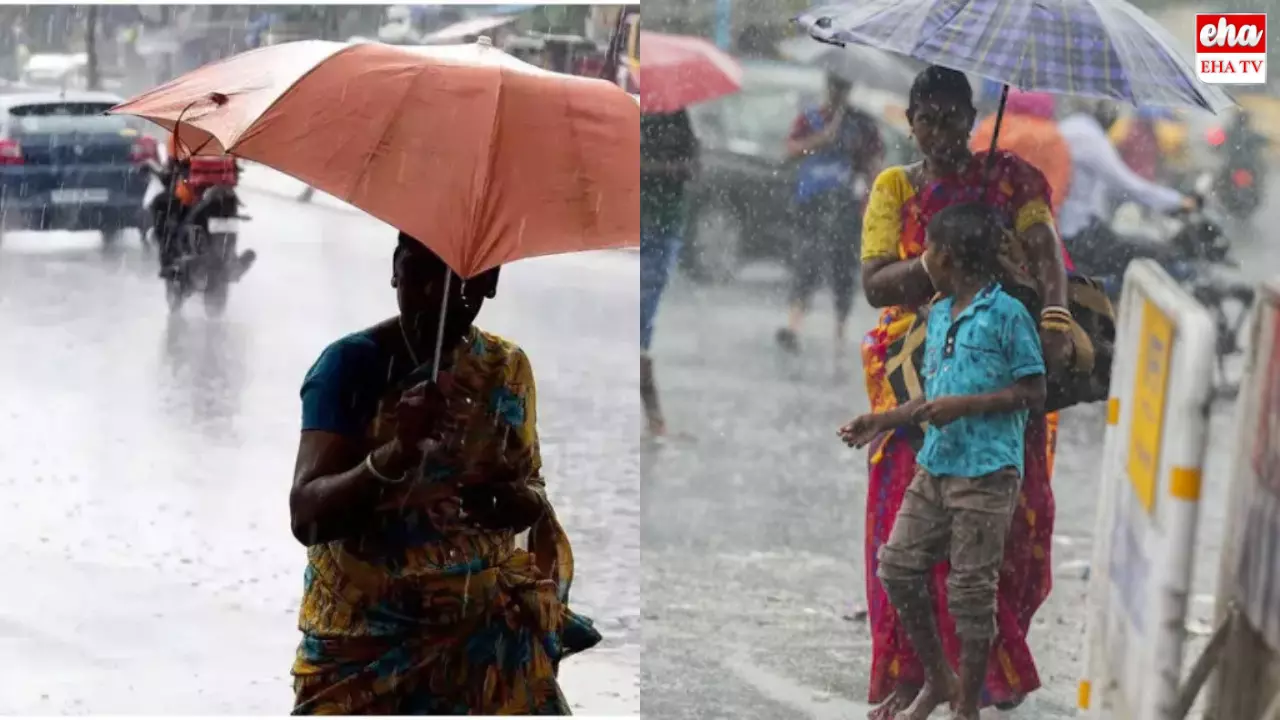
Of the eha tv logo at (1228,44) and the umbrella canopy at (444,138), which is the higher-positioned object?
the eha tv logo at (1228,44)

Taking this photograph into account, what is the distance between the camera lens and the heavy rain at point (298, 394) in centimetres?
284

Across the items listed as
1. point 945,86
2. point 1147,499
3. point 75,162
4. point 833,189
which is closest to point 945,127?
point 945,86

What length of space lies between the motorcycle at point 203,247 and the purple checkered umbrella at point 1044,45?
7018 mm

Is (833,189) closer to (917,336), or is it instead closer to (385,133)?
(917,336)

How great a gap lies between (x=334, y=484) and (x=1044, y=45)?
1805 mm

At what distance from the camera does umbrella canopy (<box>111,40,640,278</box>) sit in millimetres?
2647

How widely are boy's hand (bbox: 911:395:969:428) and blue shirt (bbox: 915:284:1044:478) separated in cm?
1

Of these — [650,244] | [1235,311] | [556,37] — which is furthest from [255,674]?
[556,37]

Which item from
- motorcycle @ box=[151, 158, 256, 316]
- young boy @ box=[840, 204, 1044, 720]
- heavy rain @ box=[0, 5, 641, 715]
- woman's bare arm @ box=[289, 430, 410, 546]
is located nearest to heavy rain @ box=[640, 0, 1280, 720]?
young boy @ box=[840, 204, 1044, 720]

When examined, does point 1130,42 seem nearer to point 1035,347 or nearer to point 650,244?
point 1035,347

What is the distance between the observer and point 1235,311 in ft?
15.8

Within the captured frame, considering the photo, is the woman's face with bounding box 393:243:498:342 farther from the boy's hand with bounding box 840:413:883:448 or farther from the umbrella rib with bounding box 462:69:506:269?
the boy's hand with bounding box 840:413:883:448

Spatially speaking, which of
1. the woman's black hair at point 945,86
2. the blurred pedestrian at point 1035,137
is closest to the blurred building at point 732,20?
the woman's black hair at point 945,86

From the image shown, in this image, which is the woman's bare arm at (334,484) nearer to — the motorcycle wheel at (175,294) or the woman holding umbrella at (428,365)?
the woman holding umbrella at (428,365)
